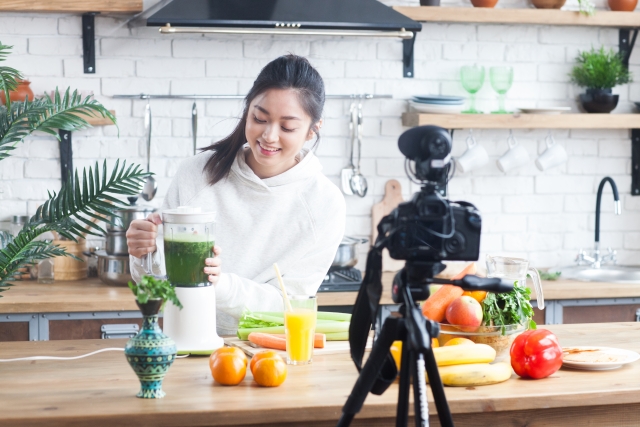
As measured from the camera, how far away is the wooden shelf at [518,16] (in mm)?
3635

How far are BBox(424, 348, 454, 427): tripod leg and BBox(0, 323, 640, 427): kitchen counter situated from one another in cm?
17

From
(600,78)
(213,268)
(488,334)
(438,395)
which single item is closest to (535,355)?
(488,334)

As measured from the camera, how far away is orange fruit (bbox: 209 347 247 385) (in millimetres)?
1648

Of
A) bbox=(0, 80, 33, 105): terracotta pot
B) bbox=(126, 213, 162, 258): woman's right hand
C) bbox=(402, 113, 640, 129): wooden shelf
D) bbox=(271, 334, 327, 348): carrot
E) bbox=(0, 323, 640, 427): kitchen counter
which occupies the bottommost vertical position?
bbox=(0, 323, 640, 427): kitchen counter

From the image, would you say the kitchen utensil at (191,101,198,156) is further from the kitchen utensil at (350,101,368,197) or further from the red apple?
the red apple

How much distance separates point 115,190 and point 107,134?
5.65 ft

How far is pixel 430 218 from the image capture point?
1425 mm

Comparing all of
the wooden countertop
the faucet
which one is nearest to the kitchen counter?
the wooden countertop

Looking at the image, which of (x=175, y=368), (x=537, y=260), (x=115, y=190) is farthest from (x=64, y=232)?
(x=537, y=260)

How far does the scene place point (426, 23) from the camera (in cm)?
390

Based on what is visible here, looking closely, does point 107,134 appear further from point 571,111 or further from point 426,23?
point 571,111

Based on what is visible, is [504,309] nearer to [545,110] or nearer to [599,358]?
[599,358]

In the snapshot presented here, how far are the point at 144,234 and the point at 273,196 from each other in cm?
48

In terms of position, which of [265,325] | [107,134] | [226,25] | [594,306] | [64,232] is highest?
[226,25]
